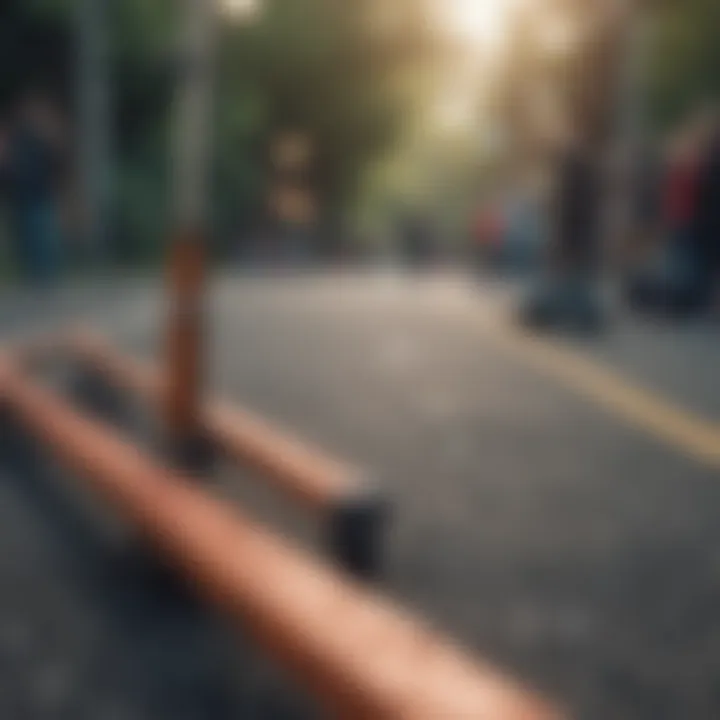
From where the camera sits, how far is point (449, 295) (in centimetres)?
1337

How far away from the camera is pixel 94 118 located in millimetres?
20562

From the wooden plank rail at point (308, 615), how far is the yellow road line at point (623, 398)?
2.34m

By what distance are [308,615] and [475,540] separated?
1.65 m

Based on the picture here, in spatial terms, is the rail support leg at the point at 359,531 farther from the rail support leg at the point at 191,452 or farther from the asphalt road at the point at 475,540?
the rail support leg at the point at 191,452

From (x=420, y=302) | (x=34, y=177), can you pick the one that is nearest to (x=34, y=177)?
(x=34, y=177)

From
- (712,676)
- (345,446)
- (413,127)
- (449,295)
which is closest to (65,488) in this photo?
(345,446)

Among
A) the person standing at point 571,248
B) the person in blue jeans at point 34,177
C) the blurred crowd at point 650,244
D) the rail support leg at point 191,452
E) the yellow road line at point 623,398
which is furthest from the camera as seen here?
the person in blue jeans at point 34,177

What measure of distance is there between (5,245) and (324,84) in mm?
4347

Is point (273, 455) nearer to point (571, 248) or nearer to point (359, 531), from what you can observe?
point (359, 531)

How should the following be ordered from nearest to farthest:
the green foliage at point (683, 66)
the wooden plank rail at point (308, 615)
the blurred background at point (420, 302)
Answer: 1. the wooden plank rail at point (308, 615)
2. the blurred background at point (420, 302)
3. the green foliage at point (683, 66)

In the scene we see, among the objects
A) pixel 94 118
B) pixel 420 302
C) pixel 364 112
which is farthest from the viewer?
pixel 94 118

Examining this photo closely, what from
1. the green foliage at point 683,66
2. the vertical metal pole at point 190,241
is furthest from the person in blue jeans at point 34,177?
the vertical metal pole at point 190,241

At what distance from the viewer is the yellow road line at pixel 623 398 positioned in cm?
573

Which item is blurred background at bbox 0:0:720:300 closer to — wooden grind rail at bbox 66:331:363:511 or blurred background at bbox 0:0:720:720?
blurred background at bbox 0:0:720:720
